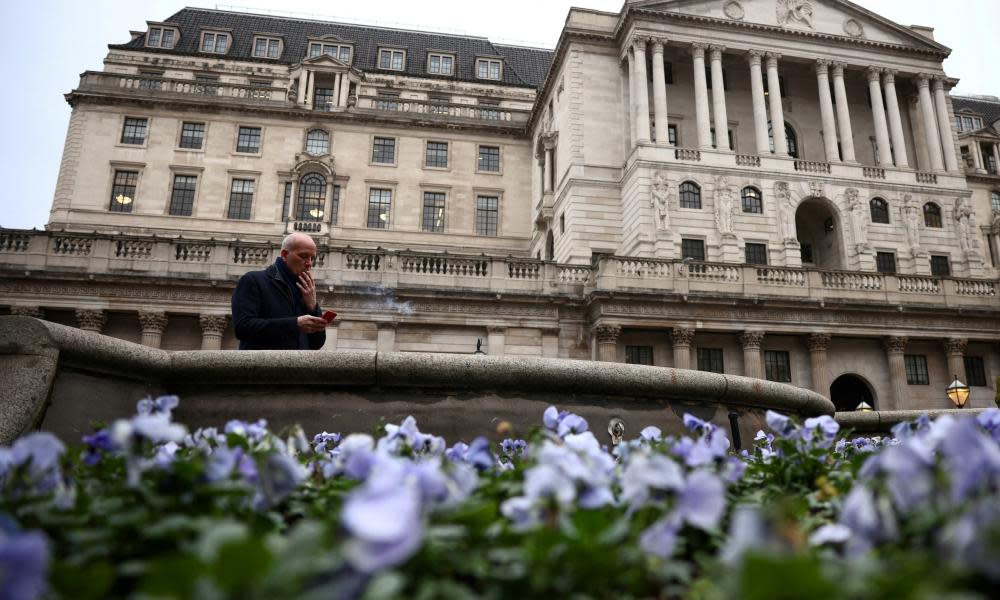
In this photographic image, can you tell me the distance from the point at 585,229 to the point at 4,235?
83.7 ft

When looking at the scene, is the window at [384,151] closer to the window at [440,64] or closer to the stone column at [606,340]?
the window at [440,64]

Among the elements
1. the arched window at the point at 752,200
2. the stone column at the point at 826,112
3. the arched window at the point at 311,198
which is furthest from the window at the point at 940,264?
the arched window at the point at 311,198

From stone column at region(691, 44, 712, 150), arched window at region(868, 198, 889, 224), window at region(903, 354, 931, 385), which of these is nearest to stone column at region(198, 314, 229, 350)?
stone column at region(691, 44, 712, 150)

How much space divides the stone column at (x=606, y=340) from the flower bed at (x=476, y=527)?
2083 cm

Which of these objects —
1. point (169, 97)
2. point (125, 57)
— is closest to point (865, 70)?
point (169, 97)

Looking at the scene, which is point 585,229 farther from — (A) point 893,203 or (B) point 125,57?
(B) point 125,57

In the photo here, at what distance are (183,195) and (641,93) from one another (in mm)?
29610

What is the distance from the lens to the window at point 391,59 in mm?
54969

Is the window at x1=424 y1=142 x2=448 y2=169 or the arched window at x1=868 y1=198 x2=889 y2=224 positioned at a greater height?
the window at x1=424 y1=142 x2=448 y2=169

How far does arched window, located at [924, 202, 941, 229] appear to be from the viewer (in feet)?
117

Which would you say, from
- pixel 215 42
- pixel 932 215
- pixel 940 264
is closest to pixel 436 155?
pixel 215 42

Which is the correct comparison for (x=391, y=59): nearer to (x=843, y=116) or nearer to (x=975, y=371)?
(x=843, y=116)

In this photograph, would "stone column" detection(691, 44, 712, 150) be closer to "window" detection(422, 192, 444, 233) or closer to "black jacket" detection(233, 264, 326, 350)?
"window" detection(422, 192, 444, 233)

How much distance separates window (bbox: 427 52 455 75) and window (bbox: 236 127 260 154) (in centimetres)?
1850
